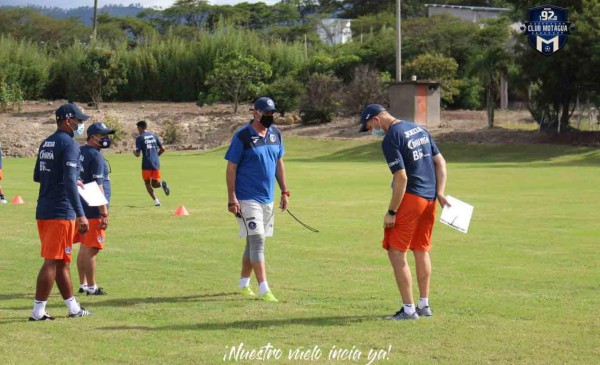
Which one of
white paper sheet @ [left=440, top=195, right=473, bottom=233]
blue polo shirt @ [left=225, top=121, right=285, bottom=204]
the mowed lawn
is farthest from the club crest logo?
white paper sheet @ [left=440, top=195, right=473, bottom=233]

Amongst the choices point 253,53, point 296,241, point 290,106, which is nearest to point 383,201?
point 296,241

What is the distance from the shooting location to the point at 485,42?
59.3 meters

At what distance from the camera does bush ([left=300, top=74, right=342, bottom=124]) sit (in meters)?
57.2

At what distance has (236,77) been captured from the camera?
62281 mm

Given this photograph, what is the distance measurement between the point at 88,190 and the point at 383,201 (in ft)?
47.0

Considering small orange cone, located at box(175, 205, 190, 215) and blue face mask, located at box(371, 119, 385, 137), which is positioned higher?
blue face mask, located at box(371, 119, 385, 137)

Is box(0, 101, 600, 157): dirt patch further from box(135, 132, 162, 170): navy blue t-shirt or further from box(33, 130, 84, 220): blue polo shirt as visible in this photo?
box(33, 130, 84, 220): blue polo shirt

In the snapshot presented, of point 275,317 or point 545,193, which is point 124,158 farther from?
point 275,317

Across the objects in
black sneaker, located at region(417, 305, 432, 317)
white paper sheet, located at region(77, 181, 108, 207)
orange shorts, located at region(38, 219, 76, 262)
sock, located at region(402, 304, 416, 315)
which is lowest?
black sneaker, located at region(417, 305, 432, 317)

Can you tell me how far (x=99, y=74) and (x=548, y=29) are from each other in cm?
3056

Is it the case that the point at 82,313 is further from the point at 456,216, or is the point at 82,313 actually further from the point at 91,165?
the point at 456,216

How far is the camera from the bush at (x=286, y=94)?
197 feet

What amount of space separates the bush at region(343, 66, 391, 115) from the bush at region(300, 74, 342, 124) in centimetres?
73

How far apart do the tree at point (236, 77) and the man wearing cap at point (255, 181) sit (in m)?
50.2
